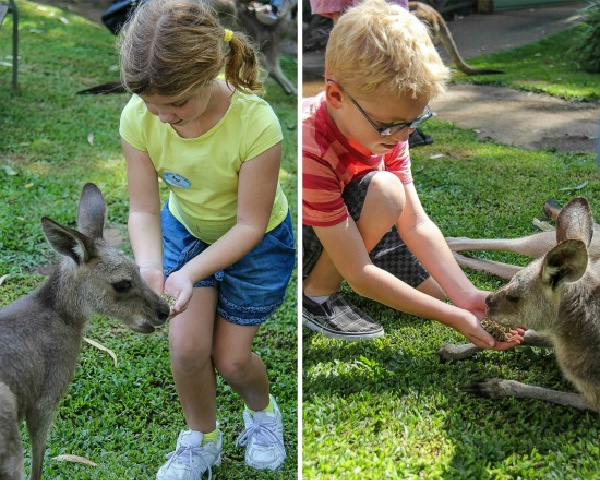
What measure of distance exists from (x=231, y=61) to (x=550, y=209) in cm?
121

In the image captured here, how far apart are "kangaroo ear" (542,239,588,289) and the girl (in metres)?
0.94

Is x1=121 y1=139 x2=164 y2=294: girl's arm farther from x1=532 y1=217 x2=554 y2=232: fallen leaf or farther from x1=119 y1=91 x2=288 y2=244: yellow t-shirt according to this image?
Answer: x1=532 y1=217 x2=554 y2=232: fallen leaf

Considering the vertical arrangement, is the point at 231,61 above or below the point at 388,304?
above

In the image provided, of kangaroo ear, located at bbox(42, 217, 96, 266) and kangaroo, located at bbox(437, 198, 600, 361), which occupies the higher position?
kangaroo ear, located at bbox(42, 217, 96, 266)

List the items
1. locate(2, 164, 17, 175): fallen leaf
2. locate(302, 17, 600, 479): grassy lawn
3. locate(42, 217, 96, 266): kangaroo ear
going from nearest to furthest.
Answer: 1. locate(42, 217, 96, 266): kangaroo ear
2. locate(302, 17, 600, 479): grassy lawn
3. locate(2, 164, 17, 175): fallen leaf

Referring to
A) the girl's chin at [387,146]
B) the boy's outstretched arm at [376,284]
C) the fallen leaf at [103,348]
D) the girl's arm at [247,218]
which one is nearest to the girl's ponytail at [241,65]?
the girl's arm at [247,218]

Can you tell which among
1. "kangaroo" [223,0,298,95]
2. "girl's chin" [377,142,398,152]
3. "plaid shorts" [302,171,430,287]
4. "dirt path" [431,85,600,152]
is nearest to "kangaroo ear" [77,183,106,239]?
"plaid shorts" [302,171,430,287]

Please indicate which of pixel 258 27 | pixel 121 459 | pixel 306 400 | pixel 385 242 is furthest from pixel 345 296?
pixel 258 27

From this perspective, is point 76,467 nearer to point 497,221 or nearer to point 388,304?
point 388,304

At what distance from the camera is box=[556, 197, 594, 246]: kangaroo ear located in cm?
271

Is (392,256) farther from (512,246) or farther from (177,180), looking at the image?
(177,180)

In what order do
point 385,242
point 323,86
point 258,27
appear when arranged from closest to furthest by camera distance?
1. point 323,86
2. point 385,242
3. point 258,27

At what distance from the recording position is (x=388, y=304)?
10.0ft

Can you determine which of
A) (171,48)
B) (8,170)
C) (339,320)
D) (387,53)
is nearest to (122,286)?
(171,48)
